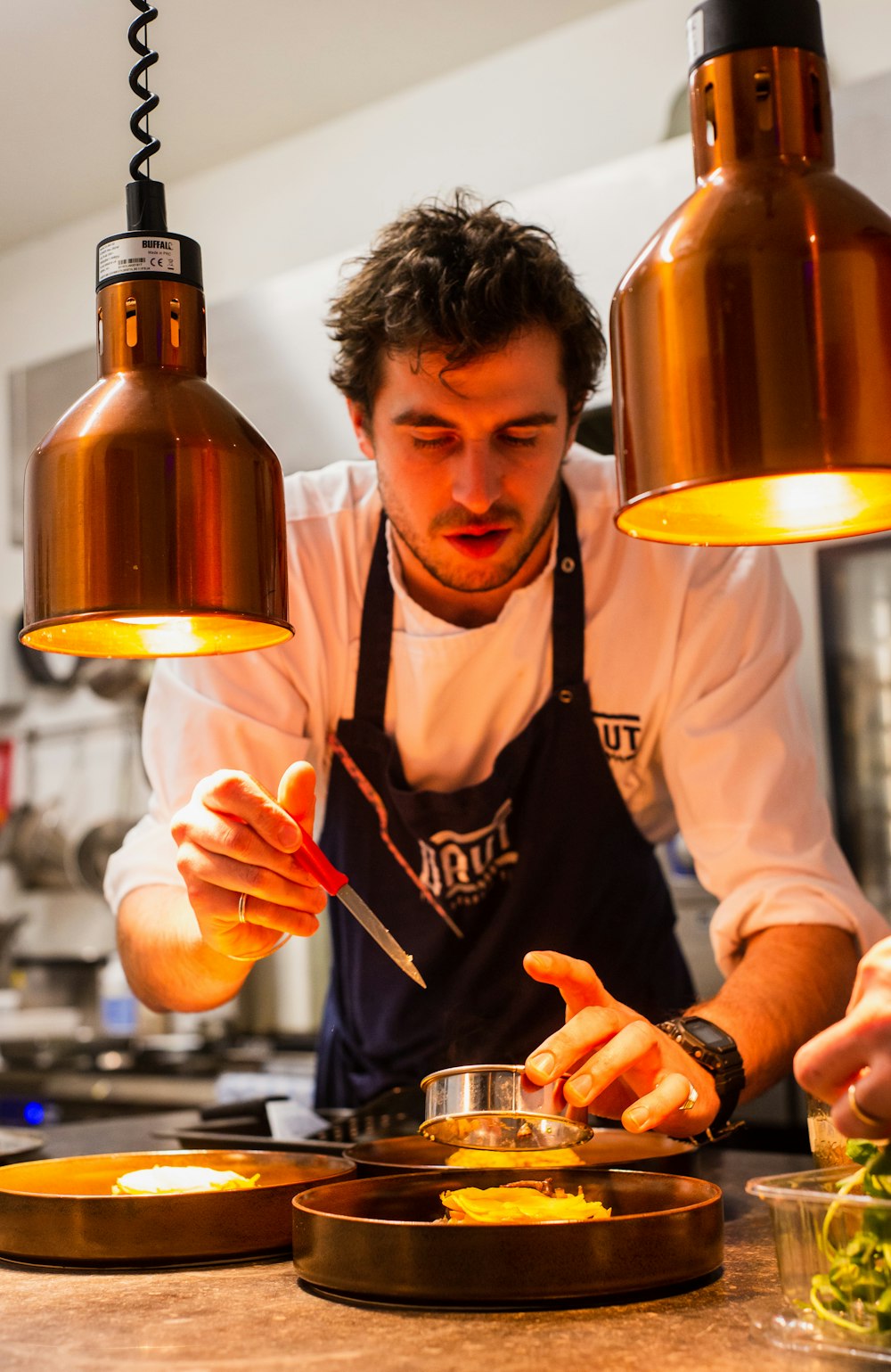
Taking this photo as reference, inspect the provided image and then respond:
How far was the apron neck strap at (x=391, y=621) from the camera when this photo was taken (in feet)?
6.18

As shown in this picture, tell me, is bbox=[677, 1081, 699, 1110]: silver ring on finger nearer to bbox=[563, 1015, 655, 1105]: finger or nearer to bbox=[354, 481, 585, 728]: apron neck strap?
bbox=[563, 1015, 655, 1105]: finger

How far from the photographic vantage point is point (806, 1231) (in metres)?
0.81

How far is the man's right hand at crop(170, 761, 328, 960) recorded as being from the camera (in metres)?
1.22

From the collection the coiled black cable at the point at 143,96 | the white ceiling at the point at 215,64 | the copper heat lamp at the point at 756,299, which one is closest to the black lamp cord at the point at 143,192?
the coiled black cable at the point at 143,96

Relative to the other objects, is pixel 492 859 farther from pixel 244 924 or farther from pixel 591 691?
pixel 244 924

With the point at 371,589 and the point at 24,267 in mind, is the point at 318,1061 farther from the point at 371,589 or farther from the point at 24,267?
the point at 24,267

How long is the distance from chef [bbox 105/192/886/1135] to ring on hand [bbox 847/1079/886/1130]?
32.8 inches

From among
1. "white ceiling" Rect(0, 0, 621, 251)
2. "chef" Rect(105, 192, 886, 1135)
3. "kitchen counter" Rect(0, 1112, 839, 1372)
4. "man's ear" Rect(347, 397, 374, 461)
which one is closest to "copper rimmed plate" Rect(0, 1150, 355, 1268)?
"kitchen counter" Rect(0, 1112, 839, 1372)

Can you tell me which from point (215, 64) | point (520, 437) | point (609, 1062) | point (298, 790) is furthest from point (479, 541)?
point (215, 64)

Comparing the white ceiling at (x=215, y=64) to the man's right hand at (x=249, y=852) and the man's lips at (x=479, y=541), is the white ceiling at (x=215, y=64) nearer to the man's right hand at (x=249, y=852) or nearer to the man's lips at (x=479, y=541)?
the man's lips at (x=479, y=541)

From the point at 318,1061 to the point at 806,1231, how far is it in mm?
1436

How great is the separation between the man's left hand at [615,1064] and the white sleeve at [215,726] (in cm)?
73

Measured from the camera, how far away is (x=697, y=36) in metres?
0.89

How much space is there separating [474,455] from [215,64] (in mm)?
2049
